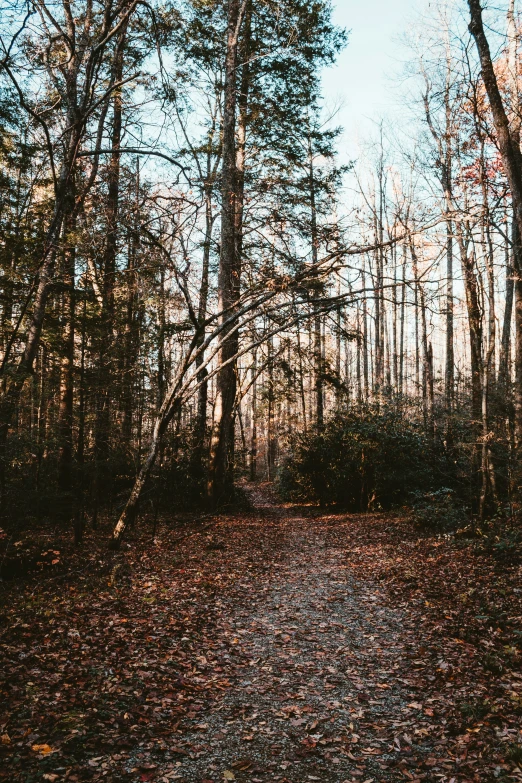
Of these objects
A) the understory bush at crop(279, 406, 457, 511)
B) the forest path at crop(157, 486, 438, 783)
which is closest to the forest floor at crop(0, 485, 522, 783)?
the forest path at crop(157, 486, 438, 783)

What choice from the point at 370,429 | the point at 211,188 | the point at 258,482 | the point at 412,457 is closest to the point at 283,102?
the point at 211,188

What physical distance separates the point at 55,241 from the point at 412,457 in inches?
438

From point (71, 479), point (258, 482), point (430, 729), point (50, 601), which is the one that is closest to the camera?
point (430, 729)

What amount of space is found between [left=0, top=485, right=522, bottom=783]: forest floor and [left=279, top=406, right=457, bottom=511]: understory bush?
537 cm

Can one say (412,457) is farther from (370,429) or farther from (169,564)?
(169,564)

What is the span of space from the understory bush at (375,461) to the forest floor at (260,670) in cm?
537

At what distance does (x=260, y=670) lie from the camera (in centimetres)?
516

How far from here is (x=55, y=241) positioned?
295 inches

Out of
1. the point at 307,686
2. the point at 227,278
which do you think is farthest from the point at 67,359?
the point at 307,686

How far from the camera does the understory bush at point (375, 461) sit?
14.3 m

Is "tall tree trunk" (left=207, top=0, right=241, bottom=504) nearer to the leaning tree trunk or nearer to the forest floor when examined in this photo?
the leaning tree trunk

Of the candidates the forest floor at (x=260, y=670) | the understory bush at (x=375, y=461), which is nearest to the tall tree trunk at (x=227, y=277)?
the understory bush at (x=375, y=461)

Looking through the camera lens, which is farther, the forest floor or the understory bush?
the understory bush

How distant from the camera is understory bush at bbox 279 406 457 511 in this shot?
14.3 meters
